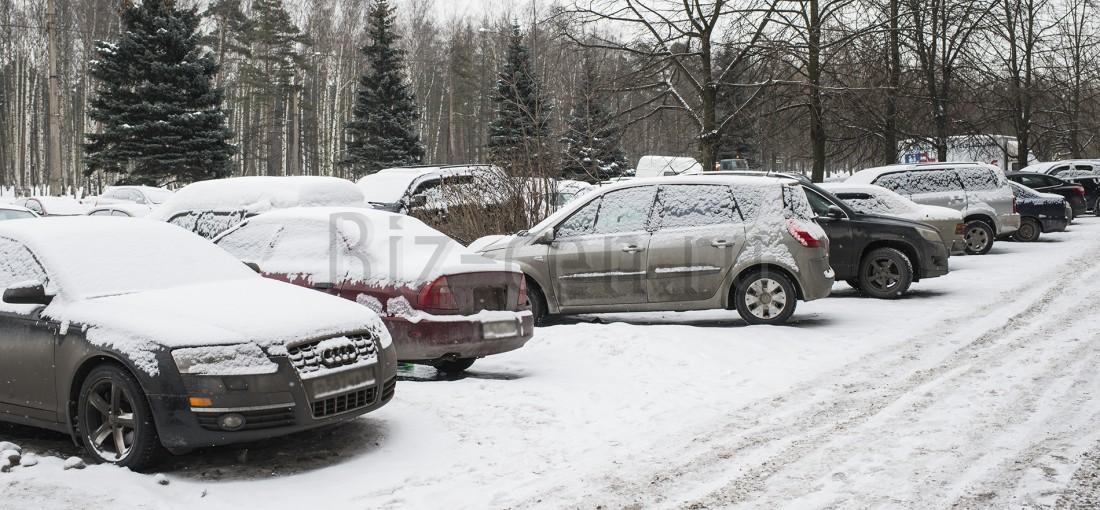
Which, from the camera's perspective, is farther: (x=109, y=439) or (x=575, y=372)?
(x=575, y=372)

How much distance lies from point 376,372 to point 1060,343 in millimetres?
6660

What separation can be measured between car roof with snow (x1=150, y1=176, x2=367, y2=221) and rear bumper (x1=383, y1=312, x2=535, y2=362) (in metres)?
5.00

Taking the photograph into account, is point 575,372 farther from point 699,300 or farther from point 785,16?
point 785,16

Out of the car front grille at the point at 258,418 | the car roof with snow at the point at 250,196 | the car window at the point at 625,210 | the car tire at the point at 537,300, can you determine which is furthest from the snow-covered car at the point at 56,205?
the car front grille at the point at 258,418

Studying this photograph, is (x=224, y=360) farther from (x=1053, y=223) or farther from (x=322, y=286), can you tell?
(x=1053, y=223)

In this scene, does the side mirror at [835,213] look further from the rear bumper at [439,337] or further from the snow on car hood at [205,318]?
the snow on car hood at [205,318]

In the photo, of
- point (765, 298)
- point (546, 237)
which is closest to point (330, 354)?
point (546, 237)

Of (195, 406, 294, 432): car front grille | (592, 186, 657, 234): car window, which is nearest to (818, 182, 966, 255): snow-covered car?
(592, 186, 657, 234): car window

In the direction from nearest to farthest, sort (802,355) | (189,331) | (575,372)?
(189,331)
(575,372)
(802,355)

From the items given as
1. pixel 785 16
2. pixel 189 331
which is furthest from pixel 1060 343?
pixel 785 16

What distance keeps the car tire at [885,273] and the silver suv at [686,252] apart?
9.12ft

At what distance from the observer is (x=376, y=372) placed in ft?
19.4

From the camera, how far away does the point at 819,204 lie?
1311 centimetres

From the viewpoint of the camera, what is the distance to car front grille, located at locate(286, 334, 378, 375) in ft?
17.9
